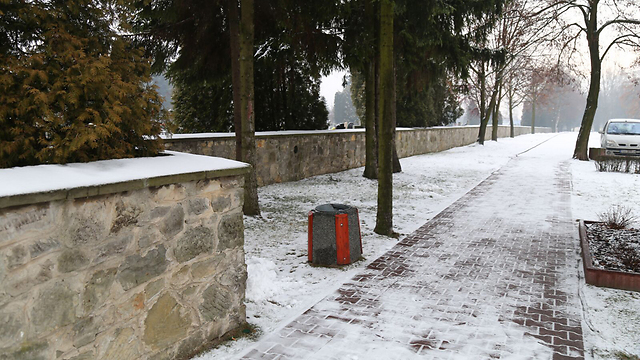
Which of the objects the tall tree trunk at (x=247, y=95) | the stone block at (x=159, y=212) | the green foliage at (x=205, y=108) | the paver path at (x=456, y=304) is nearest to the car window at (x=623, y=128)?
the paver path at (x=456, y=304)

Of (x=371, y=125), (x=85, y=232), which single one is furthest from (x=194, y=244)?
(x=371, y=125)

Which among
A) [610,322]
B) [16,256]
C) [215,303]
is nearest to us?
[16,256]

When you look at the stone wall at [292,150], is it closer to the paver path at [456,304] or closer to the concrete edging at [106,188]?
the paver path at [456,304]

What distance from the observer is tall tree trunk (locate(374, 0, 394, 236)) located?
6.84 metres

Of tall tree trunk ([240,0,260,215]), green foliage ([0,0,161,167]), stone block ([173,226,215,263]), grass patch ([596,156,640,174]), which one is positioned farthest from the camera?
grass patch ([596,156,640,174])

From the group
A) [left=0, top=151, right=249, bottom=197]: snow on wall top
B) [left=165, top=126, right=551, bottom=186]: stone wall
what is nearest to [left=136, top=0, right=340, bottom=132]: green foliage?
[left=165, top=126, right=551, bottom=186]: stone wall

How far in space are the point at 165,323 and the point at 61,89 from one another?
175 cm

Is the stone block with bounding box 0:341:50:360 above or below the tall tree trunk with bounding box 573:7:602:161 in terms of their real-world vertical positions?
below

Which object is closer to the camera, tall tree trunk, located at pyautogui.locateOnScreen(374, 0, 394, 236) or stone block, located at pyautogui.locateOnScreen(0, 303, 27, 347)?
stone block, located at pyautogui.locateOnScreen(0, 303, 27, 347)

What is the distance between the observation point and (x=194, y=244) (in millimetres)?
3512

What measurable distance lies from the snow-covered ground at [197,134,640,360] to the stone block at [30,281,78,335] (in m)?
1.17

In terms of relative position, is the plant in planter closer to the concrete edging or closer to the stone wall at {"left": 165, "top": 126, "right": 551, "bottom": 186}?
the concrete edging

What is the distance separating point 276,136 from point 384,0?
6620 mm

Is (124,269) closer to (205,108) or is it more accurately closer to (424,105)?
(205,108)
